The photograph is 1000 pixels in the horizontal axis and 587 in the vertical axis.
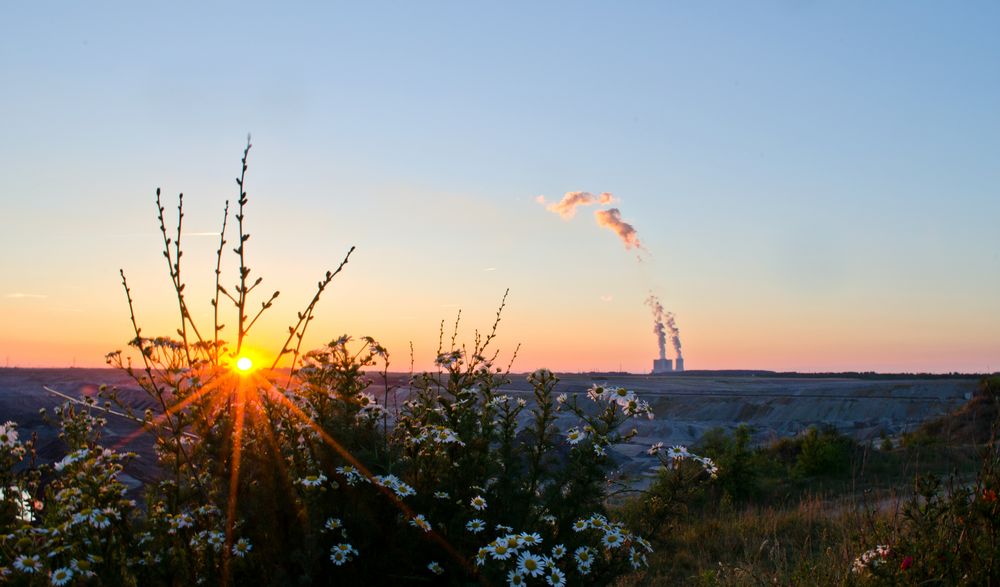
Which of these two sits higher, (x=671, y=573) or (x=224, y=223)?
(x=224, y=223)

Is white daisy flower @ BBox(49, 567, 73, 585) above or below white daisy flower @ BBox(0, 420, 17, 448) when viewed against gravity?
below

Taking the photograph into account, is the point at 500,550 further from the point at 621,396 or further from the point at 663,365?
the point at 663,365

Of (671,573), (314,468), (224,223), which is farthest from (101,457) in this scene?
(671,573)

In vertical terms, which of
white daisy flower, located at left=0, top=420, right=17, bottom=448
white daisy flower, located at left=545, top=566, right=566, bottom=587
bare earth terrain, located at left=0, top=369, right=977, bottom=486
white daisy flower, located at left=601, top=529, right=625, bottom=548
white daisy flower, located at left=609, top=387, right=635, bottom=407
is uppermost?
white daisy flower, located at left=609, top=387, right=635, bottom=407

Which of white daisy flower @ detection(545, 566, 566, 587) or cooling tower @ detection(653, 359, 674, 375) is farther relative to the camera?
cooling tower @ detection(653, 359, 674, 375)

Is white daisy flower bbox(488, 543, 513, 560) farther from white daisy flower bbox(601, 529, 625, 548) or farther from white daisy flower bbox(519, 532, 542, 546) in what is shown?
white daisy flower bbox(601, 529, 625, 548)

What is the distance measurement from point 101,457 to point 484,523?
1.91 m

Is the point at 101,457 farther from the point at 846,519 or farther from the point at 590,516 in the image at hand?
the point at 846,519

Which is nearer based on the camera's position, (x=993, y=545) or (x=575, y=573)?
(x=575, y=573)

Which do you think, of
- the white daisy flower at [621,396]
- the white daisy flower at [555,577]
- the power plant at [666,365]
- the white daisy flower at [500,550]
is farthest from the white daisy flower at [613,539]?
the power plant at [666,365]

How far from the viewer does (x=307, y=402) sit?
4453 mm

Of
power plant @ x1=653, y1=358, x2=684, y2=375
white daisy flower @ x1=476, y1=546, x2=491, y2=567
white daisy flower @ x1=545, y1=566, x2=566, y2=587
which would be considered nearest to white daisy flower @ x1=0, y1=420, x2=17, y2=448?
white daisy flower @ x1=476, y1=546, x2=491, y2=567

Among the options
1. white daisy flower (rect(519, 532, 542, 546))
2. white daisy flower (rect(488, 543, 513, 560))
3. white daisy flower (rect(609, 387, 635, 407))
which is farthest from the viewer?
white daisy flower (rect(609, 387, 635, 407))

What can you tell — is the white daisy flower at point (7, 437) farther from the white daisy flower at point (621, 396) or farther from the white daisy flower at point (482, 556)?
the white daisy flower at point (621, 396)
